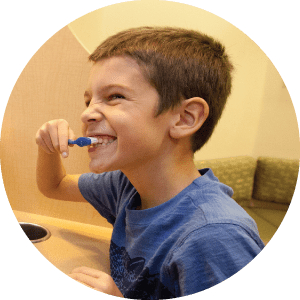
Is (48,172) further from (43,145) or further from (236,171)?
(236,171)

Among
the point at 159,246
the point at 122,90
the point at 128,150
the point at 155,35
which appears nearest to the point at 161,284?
the point at 159,246

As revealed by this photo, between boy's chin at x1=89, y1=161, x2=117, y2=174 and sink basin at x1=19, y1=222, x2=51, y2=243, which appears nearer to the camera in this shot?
boy's chin at x1=89, y1=161, x2=117, y2=174

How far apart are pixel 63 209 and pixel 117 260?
19 centimetres

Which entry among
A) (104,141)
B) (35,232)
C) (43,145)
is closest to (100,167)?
(104,141)

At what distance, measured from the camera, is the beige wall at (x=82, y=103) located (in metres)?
0.63

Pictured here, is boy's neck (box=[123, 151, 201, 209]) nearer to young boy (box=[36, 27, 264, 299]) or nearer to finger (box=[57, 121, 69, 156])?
young boy (box=[36, 27, 264, 299])

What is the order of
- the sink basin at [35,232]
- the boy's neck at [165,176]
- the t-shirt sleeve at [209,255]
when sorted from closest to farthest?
the t-shirt sleeve at [209,255] < the boy's neck at [165,176] < the sink basin at [35,232]

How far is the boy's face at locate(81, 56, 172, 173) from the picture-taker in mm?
536

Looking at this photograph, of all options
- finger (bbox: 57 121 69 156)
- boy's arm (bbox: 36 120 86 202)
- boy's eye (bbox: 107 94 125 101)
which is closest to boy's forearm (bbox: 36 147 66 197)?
boy's arm (bbox: 36 120 86 202)

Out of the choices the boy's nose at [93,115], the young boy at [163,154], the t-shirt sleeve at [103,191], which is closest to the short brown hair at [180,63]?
the young boy at [163,154]

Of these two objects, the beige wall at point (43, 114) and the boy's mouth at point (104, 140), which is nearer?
the boy's mouth at point (104, 140)

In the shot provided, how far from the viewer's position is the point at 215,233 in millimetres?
481

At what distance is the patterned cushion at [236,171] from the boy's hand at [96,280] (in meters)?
0.30

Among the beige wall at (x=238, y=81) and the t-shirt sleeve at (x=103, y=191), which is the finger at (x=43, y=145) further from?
the beige wall at (x=238, y=81)
